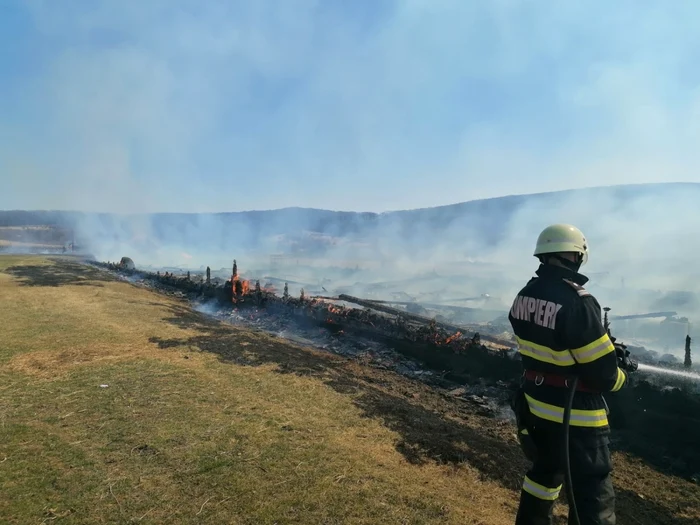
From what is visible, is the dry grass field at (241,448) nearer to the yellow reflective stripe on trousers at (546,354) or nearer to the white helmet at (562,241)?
the yellow reflective stripe on trousers at (546,354)

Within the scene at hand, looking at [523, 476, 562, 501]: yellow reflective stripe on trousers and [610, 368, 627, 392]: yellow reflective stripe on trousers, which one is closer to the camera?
[610, 368, 627, 392]: yellow reflective stripe on trousers

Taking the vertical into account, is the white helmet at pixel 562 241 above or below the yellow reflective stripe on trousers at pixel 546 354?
above

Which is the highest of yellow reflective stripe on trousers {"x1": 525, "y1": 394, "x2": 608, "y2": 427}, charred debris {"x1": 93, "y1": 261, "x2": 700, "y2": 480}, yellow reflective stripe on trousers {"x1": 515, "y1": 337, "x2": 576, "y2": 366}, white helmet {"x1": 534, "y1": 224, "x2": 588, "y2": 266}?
white helmet {"x1": 534, "y1": 224, "x2": 588, "y2": 266}

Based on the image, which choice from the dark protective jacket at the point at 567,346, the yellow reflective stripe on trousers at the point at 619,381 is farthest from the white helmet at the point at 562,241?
the yellow reflective stripe on trousers at the point at 619,381

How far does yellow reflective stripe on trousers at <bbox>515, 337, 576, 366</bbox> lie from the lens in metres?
2.74

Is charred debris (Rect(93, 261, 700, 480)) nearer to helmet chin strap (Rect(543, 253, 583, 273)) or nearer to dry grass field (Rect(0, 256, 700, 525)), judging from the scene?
dry grass field (Rect(0, 256, 700, 525))

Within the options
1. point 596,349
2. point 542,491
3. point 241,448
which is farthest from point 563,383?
point 241,448

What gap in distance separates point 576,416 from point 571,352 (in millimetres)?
450

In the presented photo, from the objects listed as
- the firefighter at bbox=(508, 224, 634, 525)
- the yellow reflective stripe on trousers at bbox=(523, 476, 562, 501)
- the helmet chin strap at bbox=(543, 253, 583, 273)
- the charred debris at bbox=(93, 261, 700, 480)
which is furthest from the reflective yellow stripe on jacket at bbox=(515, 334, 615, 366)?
the charred debris at bbox=(93, 261, 700, 480)

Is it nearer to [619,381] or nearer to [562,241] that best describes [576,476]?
[619,381]

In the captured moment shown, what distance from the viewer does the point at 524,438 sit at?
3.03 meters

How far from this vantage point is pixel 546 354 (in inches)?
112

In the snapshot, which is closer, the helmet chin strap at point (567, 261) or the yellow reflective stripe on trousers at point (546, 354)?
the yellow reflective stripe on trousers at point (546, 354)

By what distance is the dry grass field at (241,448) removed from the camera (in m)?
3.71
